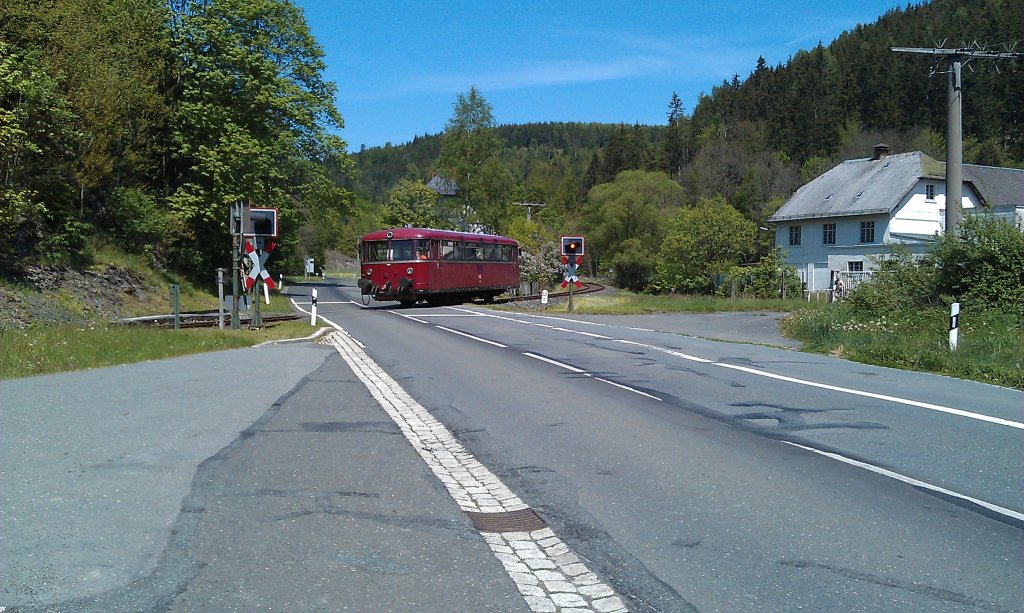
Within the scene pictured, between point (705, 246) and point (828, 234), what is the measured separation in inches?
366

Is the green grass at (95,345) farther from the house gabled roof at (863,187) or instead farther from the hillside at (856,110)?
the hillside at (856,110)

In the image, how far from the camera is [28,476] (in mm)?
6785

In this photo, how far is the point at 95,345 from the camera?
16031 millimetres

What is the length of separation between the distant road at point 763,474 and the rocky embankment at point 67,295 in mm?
13980

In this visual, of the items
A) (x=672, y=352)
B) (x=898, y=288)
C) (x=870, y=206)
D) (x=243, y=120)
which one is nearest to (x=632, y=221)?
(x=870, y=206)

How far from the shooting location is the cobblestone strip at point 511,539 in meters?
4.68

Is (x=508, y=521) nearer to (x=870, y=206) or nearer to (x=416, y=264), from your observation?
(x=416, y=264)

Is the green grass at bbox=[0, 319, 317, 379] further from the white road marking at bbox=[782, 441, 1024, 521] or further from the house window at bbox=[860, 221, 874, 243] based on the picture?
the house window at bbox=[860, 221, 874, 243]

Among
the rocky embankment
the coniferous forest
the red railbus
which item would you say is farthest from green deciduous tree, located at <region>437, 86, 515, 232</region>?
the rocky embankment

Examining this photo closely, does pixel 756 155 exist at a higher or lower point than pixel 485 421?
higher

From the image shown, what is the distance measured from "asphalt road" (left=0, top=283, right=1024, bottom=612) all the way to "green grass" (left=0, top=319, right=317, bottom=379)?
130 cm

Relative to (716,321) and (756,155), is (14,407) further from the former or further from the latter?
(756,155)

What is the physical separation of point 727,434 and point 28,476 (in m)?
6.76

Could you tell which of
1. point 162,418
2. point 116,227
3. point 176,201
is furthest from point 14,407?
point 176,201
